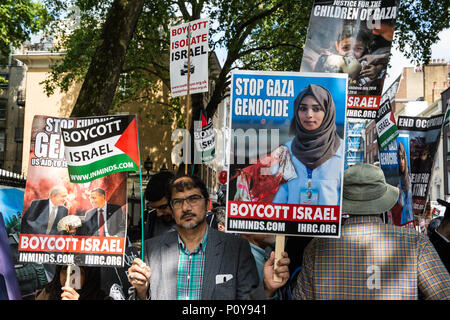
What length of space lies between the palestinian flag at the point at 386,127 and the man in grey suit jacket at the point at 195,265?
4.35 metres

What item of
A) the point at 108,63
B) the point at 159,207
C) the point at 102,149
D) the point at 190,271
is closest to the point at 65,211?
the point at 102,149

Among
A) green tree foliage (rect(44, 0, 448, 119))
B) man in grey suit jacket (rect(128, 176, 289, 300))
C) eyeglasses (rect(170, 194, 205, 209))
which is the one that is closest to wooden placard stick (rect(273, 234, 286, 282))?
man in grey suit jacket (rect(128, 176, 289, 300))

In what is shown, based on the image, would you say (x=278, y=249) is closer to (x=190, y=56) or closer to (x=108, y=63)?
(x=108, y=63)

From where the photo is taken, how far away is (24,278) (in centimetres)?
482

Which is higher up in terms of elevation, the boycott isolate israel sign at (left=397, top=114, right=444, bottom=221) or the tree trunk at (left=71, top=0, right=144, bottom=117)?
the tree trunk at (left=71, top=0, right=144, bottom=117)

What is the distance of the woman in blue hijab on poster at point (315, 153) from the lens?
337cm

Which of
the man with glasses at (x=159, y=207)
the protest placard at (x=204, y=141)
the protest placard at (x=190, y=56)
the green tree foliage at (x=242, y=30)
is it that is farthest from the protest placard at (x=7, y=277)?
the green tree foliage at (x=242, y=30)

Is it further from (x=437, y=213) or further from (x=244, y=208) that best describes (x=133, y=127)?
(x=437, y=213)

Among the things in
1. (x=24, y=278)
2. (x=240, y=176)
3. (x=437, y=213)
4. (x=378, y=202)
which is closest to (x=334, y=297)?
(x=378, y=202)

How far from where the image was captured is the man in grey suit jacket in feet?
10.7

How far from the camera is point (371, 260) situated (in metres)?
2.96

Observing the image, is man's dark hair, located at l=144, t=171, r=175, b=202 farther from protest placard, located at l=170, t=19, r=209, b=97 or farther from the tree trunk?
protest placard, located at l=170, t=19, r=209, b=97

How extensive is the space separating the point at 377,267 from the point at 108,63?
218 inches

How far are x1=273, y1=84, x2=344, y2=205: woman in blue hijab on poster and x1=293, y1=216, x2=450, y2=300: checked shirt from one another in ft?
1.24
